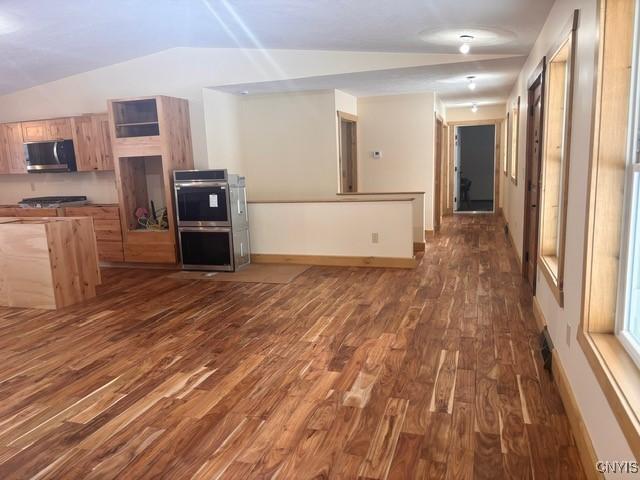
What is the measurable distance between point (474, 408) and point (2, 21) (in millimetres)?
4848

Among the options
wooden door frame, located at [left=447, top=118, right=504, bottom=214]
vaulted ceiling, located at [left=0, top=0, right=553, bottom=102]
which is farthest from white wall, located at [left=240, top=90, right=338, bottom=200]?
wooden door frame, located at [left=447, top=118, right=504, bottom=214]

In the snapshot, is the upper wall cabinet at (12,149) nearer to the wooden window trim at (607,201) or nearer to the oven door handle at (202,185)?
the oven door handle at (202,185)

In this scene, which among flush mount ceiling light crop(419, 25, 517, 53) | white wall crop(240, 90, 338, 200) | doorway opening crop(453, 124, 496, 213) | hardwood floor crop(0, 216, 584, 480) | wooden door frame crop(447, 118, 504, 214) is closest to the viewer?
hardwood floor crop(0, 216, 584, 480)

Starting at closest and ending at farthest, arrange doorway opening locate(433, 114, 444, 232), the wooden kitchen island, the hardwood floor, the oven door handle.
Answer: the hardwood floor, the wooden kitchen island, the oven door handle, doorway opening locate(433, 114, 444, 232)

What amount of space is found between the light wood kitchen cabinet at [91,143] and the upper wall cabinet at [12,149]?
3.24 feet

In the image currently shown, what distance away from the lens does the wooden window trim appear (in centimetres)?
179

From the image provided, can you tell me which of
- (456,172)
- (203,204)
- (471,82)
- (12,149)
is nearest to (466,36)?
(471,82)

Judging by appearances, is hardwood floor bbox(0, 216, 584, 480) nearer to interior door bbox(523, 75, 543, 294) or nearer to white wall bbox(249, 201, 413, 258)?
interior door bbox(523, 75, 543, 294)

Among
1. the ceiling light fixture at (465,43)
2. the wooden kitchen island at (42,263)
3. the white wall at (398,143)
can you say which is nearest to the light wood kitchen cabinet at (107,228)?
the wooden kitchen island at (42,263)

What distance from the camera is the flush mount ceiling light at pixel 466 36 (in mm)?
3904

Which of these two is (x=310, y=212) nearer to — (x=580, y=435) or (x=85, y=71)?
(x=85, y=71)

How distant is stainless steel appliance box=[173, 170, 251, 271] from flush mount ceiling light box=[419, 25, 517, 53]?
2736 mm

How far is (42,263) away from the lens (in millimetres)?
4453

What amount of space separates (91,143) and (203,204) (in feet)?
6.18
